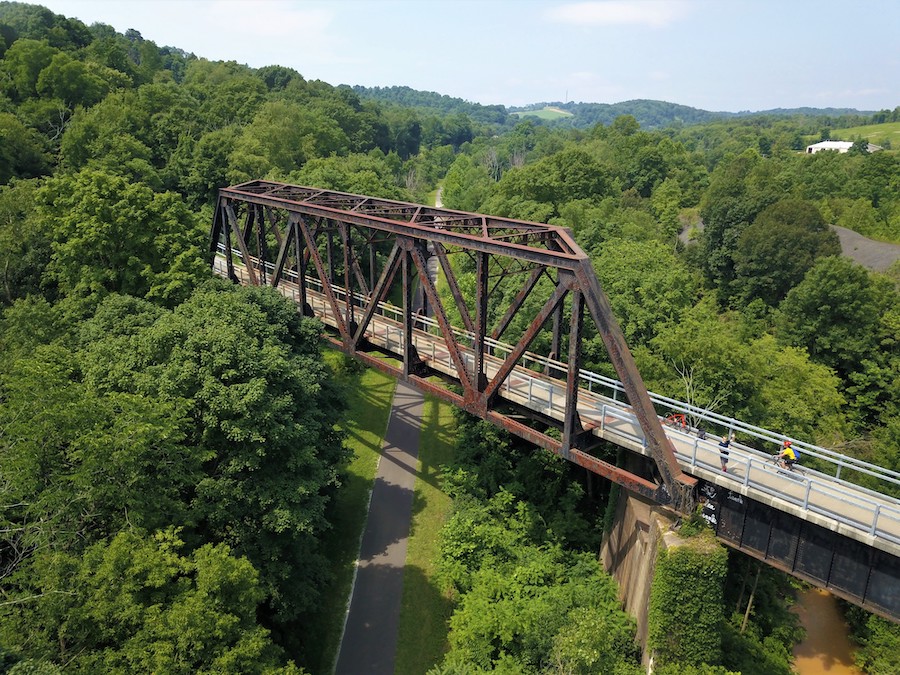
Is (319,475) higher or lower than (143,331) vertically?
lower

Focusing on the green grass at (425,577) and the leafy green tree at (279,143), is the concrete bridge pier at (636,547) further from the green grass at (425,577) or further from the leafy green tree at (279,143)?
the leafy green tree at (279,143)

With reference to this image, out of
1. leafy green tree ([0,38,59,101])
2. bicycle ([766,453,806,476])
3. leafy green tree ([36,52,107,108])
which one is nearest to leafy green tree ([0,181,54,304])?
bicycle ([766,453,806,476])

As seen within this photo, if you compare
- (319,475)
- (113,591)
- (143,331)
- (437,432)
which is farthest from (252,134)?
(113,591)

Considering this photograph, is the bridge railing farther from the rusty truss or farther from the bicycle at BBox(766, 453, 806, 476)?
the rusty truss

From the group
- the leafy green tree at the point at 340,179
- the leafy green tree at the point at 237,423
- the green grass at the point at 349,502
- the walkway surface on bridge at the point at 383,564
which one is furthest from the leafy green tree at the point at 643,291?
the leafy green tree at the point at 340,179

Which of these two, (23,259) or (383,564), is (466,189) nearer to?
(23,259)

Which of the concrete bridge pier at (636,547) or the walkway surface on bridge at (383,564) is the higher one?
the concrete bridge pier at (636,547)

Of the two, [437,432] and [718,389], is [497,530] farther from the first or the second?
[437,432]
